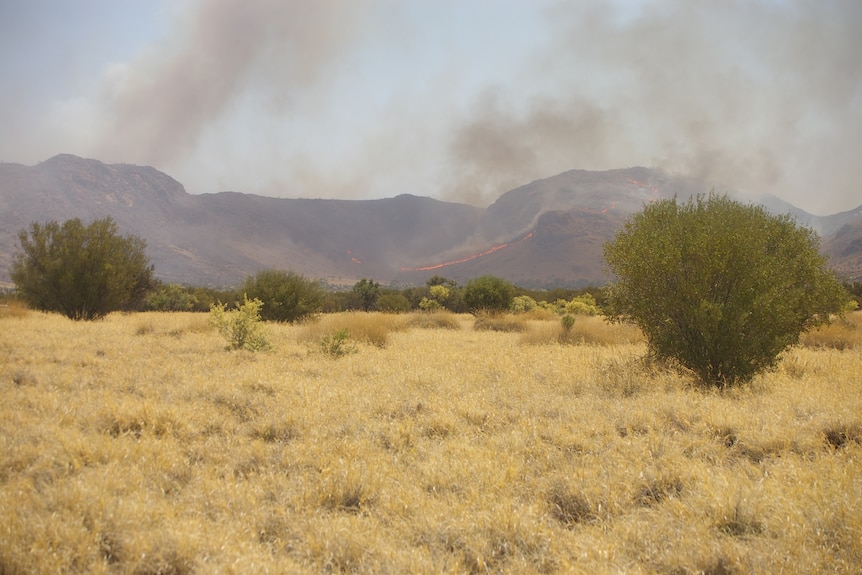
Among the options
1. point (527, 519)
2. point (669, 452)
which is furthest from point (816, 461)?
point (527, 519)

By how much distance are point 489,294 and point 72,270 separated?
72.4ft

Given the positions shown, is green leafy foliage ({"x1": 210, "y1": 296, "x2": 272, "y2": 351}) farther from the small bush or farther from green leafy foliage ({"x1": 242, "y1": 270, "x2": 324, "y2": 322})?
green leafy foliage ({"x1": 242, "y1": 270, "x2": 324, "y2": 322})

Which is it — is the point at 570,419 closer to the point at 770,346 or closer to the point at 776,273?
the point at 770,346

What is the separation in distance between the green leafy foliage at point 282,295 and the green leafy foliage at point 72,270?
18.5ft

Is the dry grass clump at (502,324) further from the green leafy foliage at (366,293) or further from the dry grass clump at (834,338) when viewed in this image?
the green leafy foliage at (366,293)

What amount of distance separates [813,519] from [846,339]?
16608 mm

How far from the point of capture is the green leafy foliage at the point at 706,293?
316 inches

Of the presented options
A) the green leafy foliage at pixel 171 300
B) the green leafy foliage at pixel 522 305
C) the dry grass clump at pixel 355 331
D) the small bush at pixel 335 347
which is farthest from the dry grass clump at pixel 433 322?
the green leafy foliage at pixel 171 300

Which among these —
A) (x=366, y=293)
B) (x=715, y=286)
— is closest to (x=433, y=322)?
(x=715, y=286)

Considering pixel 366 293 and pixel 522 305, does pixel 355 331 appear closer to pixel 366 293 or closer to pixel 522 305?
pixel 522 305

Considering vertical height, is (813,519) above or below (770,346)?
below

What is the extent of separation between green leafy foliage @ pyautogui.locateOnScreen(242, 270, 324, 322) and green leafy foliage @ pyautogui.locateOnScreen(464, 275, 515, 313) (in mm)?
11361

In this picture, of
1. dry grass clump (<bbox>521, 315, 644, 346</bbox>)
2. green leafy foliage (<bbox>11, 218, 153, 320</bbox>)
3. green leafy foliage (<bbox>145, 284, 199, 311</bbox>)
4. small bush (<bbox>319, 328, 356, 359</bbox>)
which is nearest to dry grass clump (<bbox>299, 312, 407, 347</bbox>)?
small bush (<bbox>319, 328, 356, 359</bbox>)

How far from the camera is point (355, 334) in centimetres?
1502
